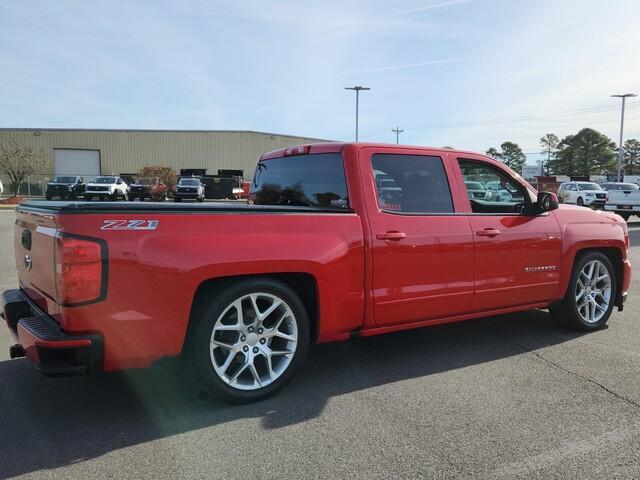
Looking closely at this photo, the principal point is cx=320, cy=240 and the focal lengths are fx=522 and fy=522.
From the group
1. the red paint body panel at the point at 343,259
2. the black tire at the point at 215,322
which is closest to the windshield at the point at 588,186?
the red paint body panel at the point at 343,259

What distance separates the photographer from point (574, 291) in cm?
522

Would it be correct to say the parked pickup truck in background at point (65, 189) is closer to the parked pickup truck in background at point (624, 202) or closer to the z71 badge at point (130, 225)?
the parked pickup truck in background at point (624, 202)

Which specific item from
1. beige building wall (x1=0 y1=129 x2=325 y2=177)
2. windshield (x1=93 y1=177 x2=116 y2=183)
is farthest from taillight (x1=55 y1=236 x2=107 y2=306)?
beige building wall (x1=0 y1=129 x2=325 y2=177)

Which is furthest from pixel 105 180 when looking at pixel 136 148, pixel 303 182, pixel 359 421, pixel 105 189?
pixel 359 421

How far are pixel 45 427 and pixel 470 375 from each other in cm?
302

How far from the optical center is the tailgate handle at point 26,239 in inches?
143

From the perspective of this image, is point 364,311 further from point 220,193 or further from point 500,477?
point 220,193

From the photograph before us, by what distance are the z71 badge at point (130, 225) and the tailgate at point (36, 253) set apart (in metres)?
0.33

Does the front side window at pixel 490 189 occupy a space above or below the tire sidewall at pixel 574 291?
above

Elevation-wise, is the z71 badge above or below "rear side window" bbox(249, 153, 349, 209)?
below

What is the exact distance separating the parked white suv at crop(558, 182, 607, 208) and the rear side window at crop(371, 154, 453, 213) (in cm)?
2709

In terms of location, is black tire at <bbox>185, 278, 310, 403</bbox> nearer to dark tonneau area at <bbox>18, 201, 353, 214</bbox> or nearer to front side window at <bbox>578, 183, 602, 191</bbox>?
dark tonneau area at <bbox>18, 201, 353, 214</bbox>

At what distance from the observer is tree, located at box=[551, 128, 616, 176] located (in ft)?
277

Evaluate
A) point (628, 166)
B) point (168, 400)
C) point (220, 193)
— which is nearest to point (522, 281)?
point (168, 400)
